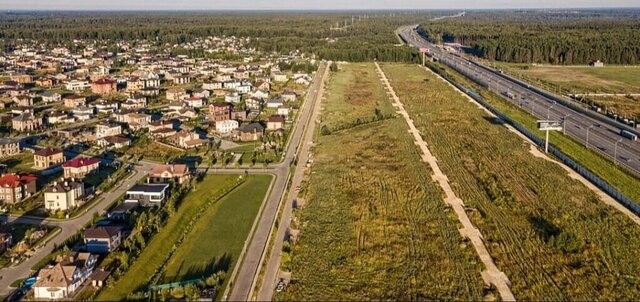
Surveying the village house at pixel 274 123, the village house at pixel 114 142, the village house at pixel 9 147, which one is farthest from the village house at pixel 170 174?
the village house at pixel 274 123

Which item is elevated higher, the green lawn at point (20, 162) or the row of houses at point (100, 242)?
the green lawn at point (20, 162)

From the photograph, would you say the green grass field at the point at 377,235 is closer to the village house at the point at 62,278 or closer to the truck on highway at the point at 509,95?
the village house at the point at 62,278

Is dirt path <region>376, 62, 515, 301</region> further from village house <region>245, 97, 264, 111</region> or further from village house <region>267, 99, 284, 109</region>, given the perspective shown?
village house <region>245, 97, 264, 111</region>

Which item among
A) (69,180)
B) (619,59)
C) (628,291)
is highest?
(619,59)

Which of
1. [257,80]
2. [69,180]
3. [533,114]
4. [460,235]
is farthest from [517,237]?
[257,80]

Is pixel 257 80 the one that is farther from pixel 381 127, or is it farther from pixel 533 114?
pixel 533 114

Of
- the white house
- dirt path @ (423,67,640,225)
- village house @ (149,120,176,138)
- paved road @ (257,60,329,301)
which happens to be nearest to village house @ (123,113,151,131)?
village house @ (149,120,176,138)
